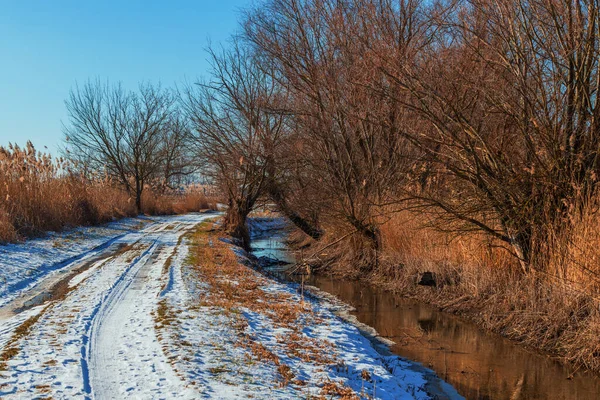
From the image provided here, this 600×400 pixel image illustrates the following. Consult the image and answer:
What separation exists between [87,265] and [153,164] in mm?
24859

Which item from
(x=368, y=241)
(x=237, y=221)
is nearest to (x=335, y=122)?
(x=368, y=241)

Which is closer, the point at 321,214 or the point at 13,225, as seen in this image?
the point at 13,225

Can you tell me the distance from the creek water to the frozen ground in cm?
67

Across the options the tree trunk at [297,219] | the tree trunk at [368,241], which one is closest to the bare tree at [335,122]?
the tree trunk at [368,241]

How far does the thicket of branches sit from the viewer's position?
8062 millimetres

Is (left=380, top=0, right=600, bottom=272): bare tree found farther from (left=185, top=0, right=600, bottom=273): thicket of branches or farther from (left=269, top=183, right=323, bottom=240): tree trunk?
(left=269, top=183, right=323, bottom=240): tree trunk

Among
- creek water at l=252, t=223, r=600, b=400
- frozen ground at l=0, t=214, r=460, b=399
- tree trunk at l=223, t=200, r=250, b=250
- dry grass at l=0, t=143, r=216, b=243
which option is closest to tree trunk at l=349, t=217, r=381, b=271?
creek water at l=252, t=223, r=600, b=400

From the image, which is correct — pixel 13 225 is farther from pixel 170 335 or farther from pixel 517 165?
Result: pixel 517 165

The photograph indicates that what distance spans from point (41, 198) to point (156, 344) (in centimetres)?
1226

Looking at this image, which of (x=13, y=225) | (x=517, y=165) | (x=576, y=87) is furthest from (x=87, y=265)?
(x=576, y=87)

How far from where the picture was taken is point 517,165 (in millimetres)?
8828

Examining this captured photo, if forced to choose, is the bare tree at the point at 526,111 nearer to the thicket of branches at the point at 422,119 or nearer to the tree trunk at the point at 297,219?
the thicket of branches at the point at 422,119

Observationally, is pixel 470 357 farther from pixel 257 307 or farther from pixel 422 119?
pixel 422 119

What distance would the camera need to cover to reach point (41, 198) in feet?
51.0
